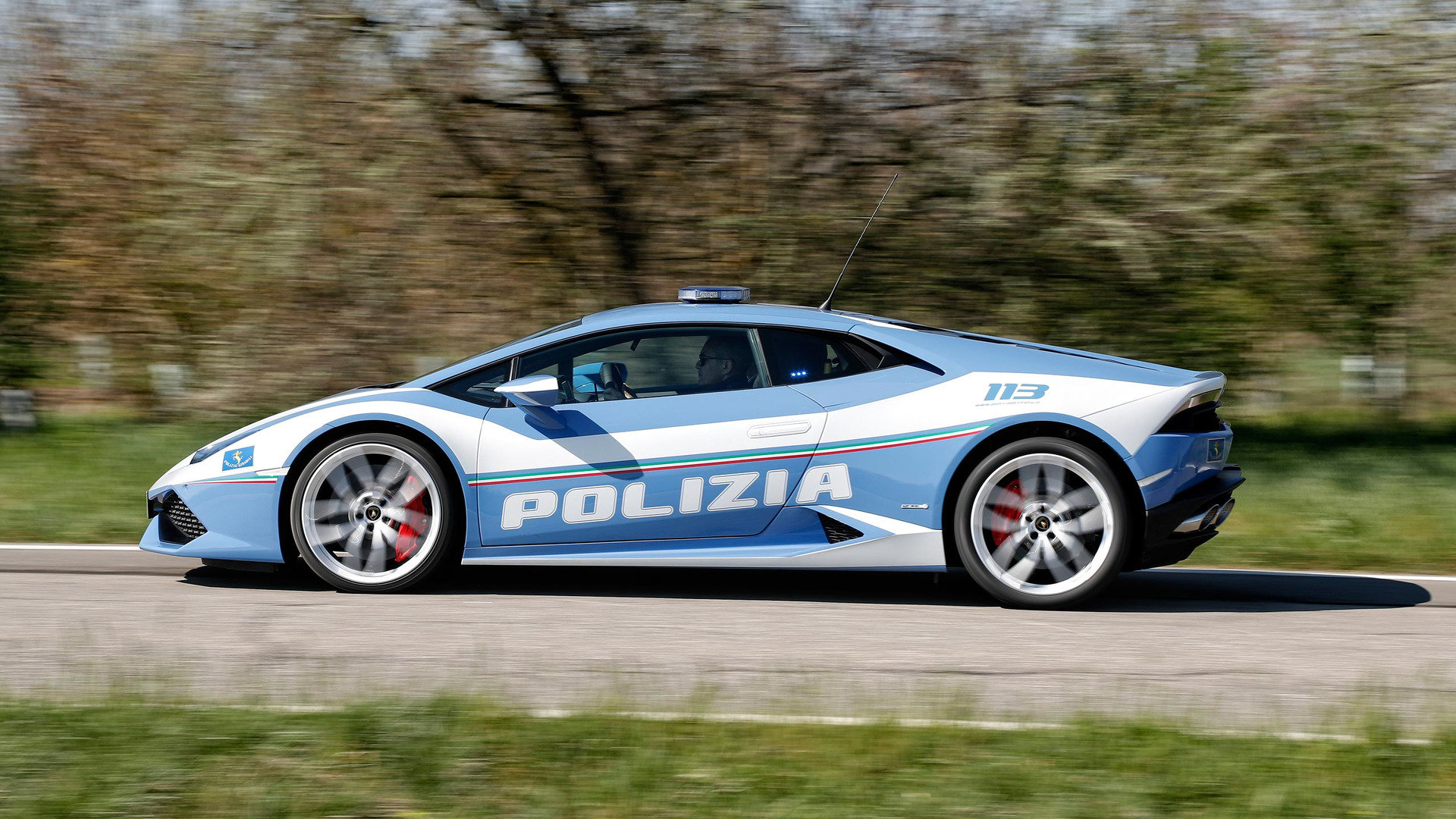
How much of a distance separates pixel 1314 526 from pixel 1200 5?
177 inches

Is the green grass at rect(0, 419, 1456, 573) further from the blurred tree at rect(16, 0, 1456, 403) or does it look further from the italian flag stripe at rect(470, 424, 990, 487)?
the italian flag stripe at rect(470, 424, 990, 487)

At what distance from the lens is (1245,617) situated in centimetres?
545

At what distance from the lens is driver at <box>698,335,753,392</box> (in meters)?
5.63

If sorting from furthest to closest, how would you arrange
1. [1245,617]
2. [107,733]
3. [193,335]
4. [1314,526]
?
[193,335], [1314,526], [1245,617], [107,733]

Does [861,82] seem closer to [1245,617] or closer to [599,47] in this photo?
[599,47]

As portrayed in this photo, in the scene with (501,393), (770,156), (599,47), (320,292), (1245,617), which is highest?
(599,47)

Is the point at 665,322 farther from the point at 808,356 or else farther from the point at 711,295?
the point at 808,356

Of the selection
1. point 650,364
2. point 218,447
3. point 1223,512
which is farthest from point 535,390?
point 1223,512

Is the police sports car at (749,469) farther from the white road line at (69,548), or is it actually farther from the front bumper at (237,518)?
the white road line at (69,548)

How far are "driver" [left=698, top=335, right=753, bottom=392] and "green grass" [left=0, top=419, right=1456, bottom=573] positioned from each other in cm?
279

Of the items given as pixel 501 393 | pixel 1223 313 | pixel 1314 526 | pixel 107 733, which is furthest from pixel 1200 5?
pixel 107 733

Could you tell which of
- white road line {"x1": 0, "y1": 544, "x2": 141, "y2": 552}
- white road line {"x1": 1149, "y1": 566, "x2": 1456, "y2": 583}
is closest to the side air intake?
white road line {"x1": 1149, "y1": 566, "x2": 1456, "y2": 583}

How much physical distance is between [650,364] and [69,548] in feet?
11.2

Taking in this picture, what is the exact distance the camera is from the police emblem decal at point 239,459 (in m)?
5.65
